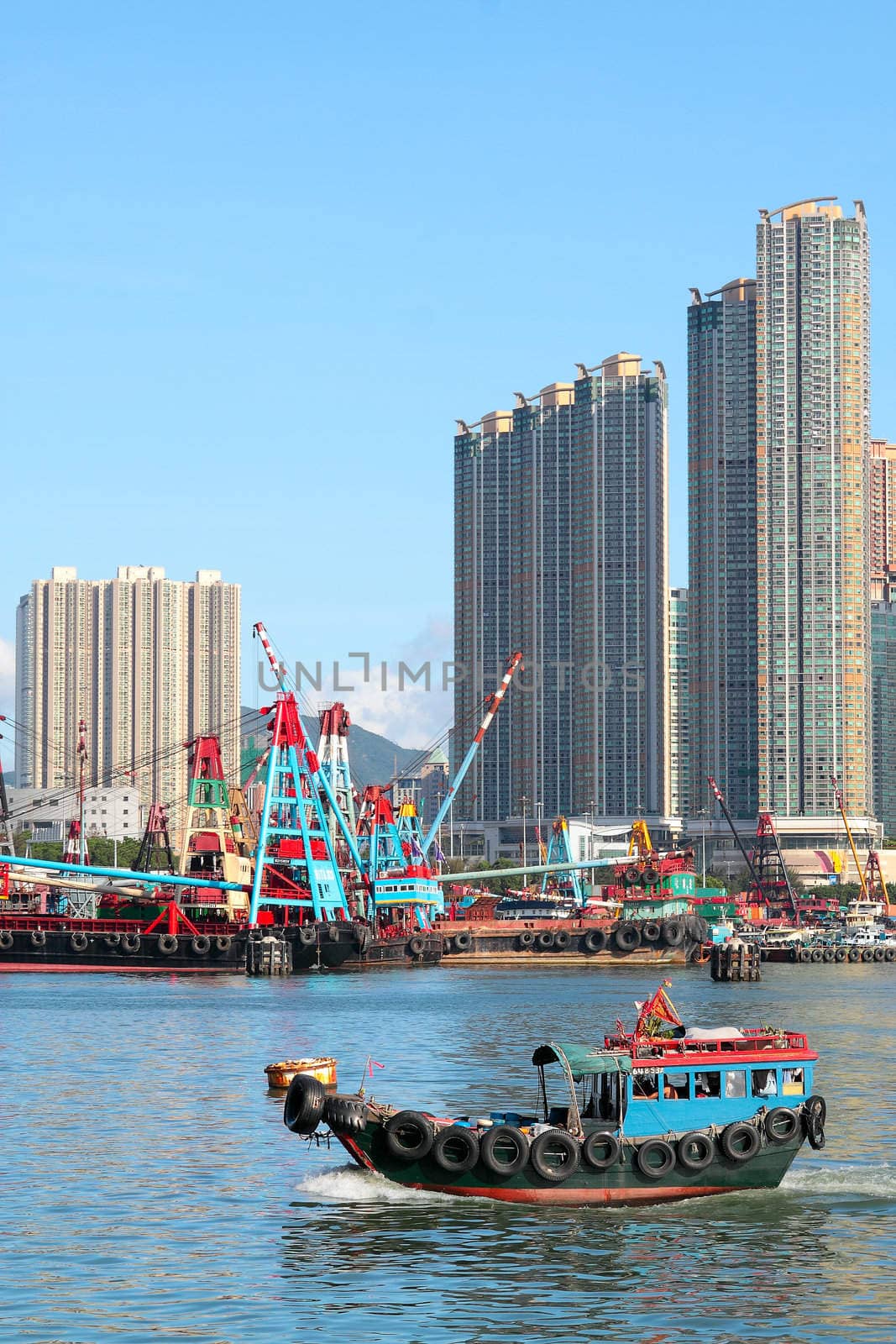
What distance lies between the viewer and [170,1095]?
177 ft

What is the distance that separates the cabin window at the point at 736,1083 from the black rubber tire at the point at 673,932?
10547 centimetres

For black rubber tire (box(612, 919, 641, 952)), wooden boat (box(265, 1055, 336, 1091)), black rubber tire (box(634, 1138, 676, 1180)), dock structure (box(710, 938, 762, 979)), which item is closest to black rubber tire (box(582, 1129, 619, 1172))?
black rubber tire (box(634, 1138, 676, 1180))

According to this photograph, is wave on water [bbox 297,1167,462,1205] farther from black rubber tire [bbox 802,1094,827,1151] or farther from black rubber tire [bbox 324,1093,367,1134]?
black rubber tire [bbox 802,1094,827,1151]

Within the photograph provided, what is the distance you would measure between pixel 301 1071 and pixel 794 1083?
707 inches

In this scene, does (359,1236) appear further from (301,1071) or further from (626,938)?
(626,938)

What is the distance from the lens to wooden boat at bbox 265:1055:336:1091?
51750 millimetres

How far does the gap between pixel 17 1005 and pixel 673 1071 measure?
189ft

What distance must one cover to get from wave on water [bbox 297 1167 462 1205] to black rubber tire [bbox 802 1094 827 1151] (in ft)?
24.7

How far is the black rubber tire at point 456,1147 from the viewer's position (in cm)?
3669

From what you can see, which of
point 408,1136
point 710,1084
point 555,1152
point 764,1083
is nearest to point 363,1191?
point 408,1136

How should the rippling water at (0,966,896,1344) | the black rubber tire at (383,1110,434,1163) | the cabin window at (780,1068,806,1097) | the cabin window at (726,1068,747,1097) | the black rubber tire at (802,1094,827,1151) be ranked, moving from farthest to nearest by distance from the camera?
the cabin window at (780,1068,806,1097)
the black rubber tire at (802,1094,827,1151)
the cabin window at (726,1068,747,1097)
the black rubber tire at (383,1110,434,1163)
the rippling water at (0,966,896,1344)

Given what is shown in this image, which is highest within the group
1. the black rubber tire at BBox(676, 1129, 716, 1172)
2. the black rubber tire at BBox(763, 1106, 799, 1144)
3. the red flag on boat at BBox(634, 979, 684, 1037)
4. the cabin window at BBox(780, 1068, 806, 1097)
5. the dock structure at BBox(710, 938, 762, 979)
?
the red flag on boat at BBox(634, 979, 684, 1037)

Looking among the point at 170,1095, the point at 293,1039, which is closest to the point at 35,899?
the point at 293,1039

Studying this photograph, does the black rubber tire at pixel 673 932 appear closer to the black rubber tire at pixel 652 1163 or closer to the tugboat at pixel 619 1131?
the tugboat at pixel 619 1131
